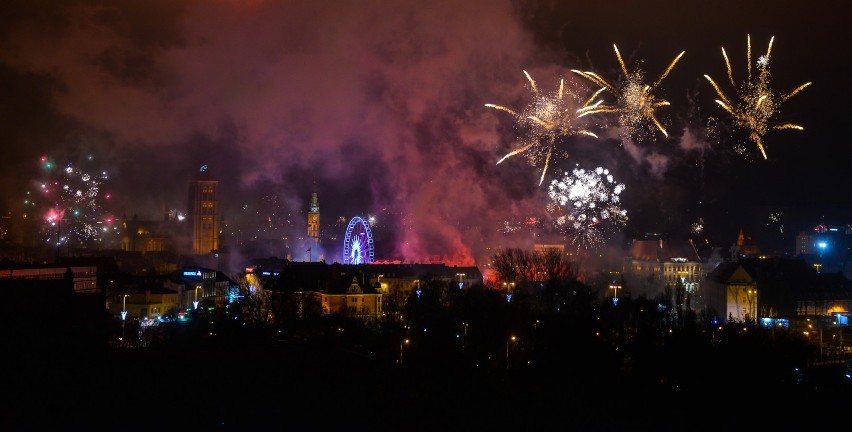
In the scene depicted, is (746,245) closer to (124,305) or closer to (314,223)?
(314,223)

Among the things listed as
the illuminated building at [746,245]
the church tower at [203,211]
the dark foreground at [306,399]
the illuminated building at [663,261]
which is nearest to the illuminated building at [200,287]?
the church tower at [203,211]

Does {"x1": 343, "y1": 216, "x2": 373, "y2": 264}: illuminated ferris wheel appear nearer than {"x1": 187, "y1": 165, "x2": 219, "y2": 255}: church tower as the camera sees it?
Yes

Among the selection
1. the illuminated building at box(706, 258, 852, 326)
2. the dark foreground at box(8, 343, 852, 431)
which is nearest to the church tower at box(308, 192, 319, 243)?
the illuminated building at box(706, 258, 852, 326)

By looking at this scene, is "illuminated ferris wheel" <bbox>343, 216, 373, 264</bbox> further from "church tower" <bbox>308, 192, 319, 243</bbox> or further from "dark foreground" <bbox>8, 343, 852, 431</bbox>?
"dark foreground" <bbox>8, 343, 852, 431</bbox>

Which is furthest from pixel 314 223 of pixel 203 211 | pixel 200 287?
pixel 200 287

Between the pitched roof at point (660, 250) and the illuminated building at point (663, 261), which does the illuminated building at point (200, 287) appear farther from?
the pitched roof at point (660, 250)
